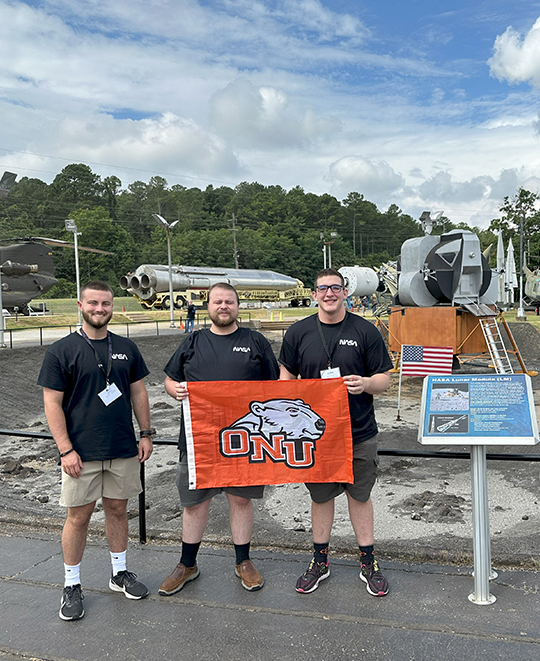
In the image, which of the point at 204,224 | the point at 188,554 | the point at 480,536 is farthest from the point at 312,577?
the point at 204,224

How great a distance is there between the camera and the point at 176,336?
26.7 metres

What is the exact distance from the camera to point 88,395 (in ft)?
12.1

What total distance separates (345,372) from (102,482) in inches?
70.3

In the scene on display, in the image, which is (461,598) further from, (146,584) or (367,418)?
(146,584)

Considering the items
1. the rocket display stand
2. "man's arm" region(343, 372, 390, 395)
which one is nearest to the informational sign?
the rocket display stand

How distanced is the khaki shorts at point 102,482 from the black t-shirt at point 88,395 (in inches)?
2.7

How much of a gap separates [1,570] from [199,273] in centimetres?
4715

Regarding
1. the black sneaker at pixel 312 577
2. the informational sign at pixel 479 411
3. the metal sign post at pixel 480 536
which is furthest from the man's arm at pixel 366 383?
the black sneaker at pixel 312 577

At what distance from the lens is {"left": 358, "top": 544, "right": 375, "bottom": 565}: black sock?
12.7ft

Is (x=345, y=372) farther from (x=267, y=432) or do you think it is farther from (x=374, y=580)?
(x=374, y=580)

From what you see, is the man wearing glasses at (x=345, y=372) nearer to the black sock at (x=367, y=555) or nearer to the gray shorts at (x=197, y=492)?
the black sock at (x=367, y=555)

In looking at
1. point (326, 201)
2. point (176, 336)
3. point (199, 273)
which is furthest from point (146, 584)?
point (326, 201)

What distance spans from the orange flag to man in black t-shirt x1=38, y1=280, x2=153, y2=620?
1.51 feet

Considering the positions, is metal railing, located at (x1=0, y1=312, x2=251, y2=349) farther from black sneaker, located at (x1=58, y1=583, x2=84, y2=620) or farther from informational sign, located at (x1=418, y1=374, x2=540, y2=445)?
informational sign, located at (x1=418, y1=374, x2=540, y2=445)
